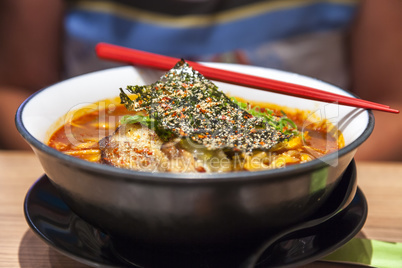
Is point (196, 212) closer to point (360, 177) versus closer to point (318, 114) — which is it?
point (318, 114)

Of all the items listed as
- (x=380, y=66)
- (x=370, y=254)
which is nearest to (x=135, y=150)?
(x=370, y=254)

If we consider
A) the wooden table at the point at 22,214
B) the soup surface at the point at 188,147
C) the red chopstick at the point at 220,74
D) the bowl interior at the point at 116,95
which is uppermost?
the red chopstick at the point at 220,74

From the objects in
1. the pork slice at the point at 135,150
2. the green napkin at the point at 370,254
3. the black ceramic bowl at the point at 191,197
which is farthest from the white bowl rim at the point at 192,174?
the green napkin at the point at 370,254

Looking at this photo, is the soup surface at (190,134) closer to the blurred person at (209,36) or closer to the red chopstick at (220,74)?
the red chopstick at (220,74)

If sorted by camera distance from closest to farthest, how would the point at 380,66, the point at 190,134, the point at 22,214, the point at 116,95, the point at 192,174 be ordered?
1. the point at 192,174
2. the point at 190,134
3. the point at 22,214
4. the point at 116,95
5. the point at 380,66

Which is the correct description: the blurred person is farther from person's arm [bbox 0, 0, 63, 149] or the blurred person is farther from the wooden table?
the wooden table

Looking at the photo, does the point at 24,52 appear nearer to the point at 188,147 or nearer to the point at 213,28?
the point at 213,28

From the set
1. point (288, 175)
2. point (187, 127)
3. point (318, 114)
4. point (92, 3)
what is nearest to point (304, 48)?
point (92, 3)
